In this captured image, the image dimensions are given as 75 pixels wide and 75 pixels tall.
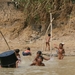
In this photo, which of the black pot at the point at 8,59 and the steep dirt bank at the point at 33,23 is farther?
the steep dirt bank at the point at 33,23

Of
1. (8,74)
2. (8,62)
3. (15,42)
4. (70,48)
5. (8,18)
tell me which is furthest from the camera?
(8,18)

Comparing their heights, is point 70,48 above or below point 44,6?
below

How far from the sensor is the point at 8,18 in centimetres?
2177

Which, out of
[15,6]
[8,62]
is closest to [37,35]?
[15,6]

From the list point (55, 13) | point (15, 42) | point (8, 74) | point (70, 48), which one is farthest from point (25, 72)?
point (55, 13)

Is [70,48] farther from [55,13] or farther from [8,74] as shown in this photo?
[8,74]

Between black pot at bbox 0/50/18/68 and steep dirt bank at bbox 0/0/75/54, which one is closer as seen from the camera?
black pot at bbox 0/50/18/68

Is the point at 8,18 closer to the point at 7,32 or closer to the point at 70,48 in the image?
the point at 7,32

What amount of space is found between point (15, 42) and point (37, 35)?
1559 mm

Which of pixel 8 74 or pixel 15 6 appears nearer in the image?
pixel 8 74

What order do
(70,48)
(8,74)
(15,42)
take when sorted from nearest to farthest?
(8,74)
(70,48)
(15,42)

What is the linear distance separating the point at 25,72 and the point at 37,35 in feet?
32.4

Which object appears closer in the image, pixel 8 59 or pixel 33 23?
pixel 8 59

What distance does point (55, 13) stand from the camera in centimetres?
2117
